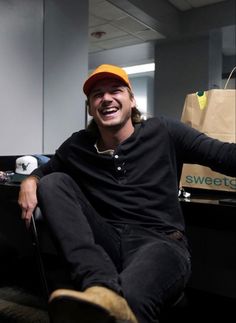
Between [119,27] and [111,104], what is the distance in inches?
120

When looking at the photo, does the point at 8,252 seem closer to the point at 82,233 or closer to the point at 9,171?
the point at 9,171

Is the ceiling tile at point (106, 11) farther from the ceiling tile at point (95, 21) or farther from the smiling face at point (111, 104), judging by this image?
the smiling face at point (111, 104)

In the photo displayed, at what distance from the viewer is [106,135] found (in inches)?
48.9

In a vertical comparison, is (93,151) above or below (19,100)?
below

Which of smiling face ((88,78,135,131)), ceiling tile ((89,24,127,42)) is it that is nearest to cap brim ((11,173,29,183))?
smiling face ((88,78,135,131))

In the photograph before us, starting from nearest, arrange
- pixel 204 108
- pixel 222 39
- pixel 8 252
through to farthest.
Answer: pixel 204 108 → pixel 8 252 → pixel 222 39

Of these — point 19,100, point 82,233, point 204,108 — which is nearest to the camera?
point 82,233

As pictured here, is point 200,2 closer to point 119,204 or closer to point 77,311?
point 119,204

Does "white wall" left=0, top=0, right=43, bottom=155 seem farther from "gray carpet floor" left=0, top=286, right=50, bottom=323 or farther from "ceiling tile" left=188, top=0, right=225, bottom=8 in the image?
"ceiling tile" left=188, top=0, right=225, bottom=8

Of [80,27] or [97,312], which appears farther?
[80,27]

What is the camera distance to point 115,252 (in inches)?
40.6

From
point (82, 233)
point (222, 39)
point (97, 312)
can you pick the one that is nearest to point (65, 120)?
point (82, 233)

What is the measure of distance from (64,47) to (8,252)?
4.78 feet

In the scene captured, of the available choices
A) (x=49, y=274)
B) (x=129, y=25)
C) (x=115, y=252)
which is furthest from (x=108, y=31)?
(x=115, y=252)
